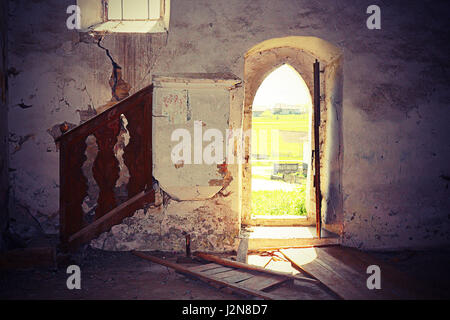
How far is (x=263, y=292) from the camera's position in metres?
2.77

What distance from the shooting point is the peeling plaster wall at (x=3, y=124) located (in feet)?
11.7

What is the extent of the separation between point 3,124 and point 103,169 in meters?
1.50

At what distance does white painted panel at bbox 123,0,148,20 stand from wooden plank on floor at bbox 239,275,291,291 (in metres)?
3.67

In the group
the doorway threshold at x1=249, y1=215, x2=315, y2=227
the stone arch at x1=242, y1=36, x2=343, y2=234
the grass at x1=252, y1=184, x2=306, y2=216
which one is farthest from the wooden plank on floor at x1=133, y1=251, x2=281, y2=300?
the grass at x1=252, y1=184, x2=306, y2=216

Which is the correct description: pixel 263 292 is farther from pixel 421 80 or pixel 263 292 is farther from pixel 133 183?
pixel 421 80

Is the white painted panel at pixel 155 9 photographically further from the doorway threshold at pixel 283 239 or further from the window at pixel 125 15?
A: the doorway threshold at pixel 283 239

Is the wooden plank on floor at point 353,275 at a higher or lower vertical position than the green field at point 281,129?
lower

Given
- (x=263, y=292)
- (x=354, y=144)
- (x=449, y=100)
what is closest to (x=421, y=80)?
(x=449, y=100)

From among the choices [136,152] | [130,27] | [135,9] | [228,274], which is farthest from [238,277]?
[135,9]

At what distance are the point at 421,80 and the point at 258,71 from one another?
2.20 metres

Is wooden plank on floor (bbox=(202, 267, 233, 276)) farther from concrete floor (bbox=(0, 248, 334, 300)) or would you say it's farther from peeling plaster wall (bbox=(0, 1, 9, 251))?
peeling plaster wall (bbox=(0, 1, 9, 251))

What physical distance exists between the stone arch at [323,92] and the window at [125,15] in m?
1.33

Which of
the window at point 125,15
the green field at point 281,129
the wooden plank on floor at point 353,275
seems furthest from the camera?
the green field at point 281,129

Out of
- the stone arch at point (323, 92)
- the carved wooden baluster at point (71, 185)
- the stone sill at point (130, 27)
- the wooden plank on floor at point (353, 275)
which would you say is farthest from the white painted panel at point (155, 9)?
the wooden plank on floor at point (353, 275)
